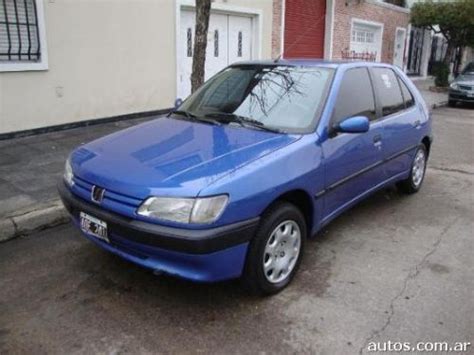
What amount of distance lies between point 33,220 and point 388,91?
3.63 meters

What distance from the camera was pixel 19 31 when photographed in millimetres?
7160

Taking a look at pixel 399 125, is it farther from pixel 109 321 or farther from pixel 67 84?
pixel 67 84

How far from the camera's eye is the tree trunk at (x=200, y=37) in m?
6.02

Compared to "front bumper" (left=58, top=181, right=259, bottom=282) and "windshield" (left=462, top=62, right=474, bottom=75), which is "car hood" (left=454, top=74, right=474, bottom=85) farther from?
"front bumper" (left=58, top=181, right=259, bottom=282)

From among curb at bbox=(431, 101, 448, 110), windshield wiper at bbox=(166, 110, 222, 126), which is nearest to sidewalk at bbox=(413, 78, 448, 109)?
curb at bbox=(431, 101, 448, 110)

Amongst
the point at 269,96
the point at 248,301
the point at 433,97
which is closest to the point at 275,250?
the point at 248,301

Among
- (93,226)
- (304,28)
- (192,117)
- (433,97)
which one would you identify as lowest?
(433,97)

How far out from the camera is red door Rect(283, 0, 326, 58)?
13.3m

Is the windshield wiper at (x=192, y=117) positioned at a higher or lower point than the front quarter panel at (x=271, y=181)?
higher

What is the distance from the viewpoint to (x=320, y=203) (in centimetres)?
363

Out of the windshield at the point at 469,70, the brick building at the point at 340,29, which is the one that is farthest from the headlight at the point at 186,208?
the windshield at the point at 469,70

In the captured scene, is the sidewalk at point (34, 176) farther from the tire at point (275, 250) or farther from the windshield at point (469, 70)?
the windshield at point (469, 70)

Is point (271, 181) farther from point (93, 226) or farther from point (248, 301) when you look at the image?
point (93, 226)

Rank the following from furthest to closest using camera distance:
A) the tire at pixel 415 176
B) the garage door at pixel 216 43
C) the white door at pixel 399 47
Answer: the white door at pixel 399 47, the garage door at pixel 216 43, the tire at pixel 415 176
